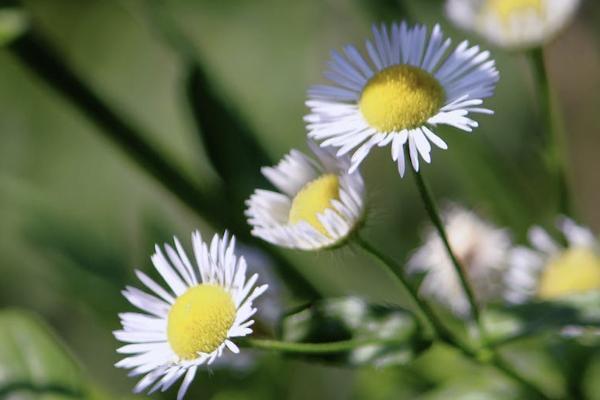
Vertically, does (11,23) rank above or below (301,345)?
above

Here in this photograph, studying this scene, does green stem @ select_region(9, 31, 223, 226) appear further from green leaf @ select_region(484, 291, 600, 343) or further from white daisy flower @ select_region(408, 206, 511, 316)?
green leaf @ select_region(484, 291, 600, 343)

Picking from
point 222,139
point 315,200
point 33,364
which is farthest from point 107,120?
point 315,200

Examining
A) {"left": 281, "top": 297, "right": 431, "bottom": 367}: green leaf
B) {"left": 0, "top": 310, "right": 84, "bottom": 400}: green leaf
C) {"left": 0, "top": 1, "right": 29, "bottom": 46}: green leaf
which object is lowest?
{"left": 281, "top": 297, "right": 431, "bottom": 367}: green leaf

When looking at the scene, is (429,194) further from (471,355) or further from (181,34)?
(181,34)

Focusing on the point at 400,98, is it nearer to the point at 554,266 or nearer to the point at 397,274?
the point at 397,274

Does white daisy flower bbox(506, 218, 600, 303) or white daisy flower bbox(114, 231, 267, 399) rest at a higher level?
white daisy flower bbox(114, 231, 267, 399)

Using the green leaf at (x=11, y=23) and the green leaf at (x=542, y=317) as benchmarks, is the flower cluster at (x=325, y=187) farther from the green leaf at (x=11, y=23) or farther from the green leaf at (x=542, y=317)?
the green leaf at (x=11, y=23)

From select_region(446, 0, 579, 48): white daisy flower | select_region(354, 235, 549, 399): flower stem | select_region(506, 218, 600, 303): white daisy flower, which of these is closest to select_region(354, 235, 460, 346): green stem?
select_region(354, 235, 549, 399): flower stem
